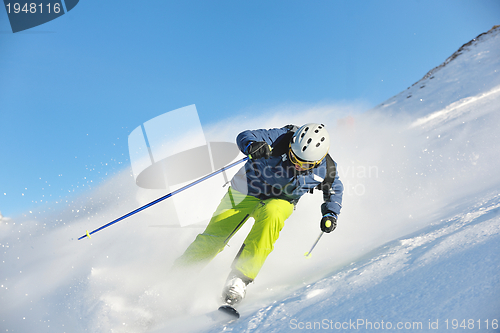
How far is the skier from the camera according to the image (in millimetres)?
2557

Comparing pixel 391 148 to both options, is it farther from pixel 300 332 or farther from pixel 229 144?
pixel 300 332

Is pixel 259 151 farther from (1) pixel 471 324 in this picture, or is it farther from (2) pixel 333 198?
(1) pixel 471 324

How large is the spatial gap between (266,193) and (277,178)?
10.0 inches

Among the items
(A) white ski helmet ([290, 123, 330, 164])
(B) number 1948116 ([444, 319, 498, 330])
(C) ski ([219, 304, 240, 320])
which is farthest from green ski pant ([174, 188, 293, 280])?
(B) number 1948116 ([444, 319, 498, 330])

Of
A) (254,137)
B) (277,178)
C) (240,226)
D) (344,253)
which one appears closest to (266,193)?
(277,178)

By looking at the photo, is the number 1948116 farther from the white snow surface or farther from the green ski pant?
the green ski pant

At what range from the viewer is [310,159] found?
275 centimetres

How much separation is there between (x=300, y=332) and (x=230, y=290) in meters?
0.90

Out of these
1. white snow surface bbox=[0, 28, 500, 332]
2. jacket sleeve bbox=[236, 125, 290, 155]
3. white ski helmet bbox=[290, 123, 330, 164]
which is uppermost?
jacket sleeve bbox=[236, 125, 290, 155]

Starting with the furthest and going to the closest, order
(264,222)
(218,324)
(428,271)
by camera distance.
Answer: (264,222), (218,324), (428,271)

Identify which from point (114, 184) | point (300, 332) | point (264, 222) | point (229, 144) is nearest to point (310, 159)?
point (264, 222)

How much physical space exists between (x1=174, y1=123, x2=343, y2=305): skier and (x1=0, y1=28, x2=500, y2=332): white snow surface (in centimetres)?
38

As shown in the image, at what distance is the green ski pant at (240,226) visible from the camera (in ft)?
8.39

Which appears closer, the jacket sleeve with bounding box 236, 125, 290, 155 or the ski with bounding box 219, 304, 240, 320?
the ski with bounding box 219, 304, 240, 320
